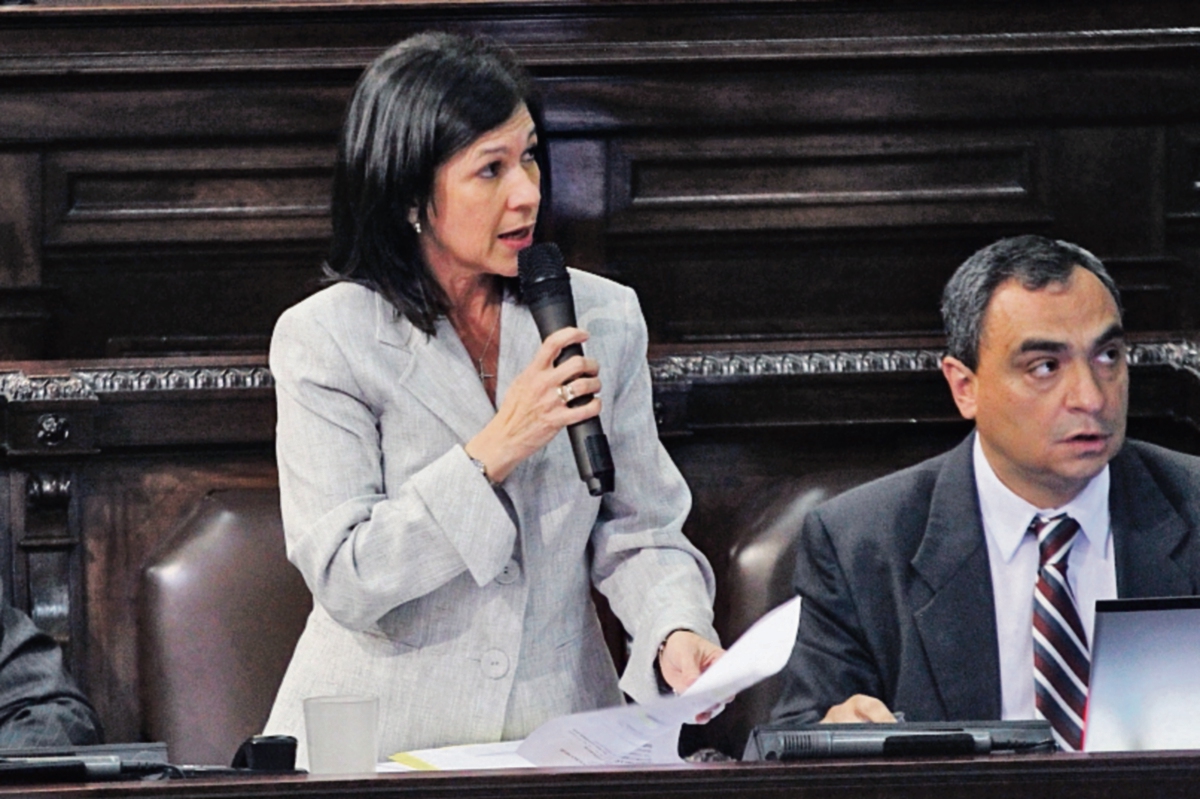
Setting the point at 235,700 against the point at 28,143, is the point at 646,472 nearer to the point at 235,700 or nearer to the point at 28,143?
the point at 235,700

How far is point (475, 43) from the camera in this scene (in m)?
2.27

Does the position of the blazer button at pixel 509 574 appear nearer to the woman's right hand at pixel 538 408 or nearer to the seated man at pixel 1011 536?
the woman's right hand at pixel 538 408

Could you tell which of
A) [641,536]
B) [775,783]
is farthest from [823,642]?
[775,783]

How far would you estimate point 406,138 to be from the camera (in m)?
2.22

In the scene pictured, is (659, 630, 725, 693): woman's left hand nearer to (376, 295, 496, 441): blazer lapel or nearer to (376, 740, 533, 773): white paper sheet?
(376, 740, 533, 773): white paper sheet

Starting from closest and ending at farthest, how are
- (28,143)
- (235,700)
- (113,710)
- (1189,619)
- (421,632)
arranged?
(1189,619) < (421,632) < (235,700) < (113,710) < (28,143)

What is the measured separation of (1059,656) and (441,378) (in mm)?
774

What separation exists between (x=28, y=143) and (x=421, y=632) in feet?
4.38

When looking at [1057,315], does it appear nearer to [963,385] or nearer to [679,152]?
[963,385]

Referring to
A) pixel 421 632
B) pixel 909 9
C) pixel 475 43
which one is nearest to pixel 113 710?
pixel 421 632

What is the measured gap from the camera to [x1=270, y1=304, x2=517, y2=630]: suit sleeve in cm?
205

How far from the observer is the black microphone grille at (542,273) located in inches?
79.6

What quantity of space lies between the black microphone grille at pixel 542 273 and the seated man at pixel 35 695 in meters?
0.73

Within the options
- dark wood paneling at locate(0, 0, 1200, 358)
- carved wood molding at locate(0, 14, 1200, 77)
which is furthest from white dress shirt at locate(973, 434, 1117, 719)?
carved wood molding at locate(0, 14, 1200, 77)
